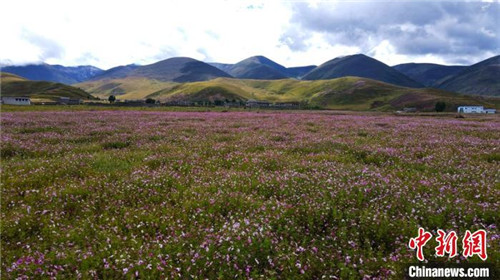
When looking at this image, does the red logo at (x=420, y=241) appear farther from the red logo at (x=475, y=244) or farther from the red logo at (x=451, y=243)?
the red logo at (x=475, y=244)

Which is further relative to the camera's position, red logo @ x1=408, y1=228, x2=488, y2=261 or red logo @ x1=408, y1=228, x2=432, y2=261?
red logo @ x1=408, y1=228, x2=432, y2=261

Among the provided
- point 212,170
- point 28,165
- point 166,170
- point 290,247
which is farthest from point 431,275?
point 28,165

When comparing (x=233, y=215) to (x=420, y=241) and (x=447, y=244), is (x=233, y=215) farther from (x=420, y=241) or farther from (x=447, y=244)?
(x=447, y=244)

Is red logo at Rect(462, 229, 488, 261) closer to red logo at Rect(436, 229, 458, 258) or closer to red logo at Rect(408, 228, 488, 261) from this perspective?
red logo at Rect(408, 228, 488, 261)

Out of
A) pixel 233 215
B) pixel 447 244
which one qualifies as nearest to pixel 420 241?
pixel 447 244

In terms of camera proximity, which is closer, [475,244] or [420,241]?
[475,244]

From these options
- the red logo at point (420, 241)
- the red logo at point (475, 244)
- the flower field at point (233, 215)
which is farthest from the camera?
the red logo at point (420, 241)

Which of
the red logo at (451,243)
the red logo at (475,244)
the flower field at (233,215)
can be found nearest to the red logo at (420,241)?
the red logo at (451,243)

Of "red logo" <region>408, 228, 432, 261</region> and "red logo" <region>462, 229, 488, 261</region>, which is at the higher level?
"red logo" <region>462, 229, 488, 261</region>

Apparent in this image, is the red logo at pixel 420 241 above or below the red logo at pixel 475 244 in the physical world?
below

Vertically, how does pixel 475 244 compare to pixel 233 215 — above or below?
above

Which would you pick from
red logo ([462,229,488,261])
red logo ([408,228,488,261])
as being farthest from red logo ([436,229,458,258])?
red logo ([462,229,488,261])

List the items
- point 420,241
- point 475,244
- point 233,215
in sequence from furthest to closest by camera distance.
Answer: point 233,215 → point 420,241 → point 475,244

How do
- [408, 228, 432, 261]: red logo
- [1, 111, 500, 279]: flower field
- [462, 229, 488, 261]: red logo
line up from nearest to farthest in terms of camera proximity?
1. [462, 229, 488, 261]: red logo
2. [1, 111, 500, 279]: flower field
3. [408, 228, 432, 261]: red logo
